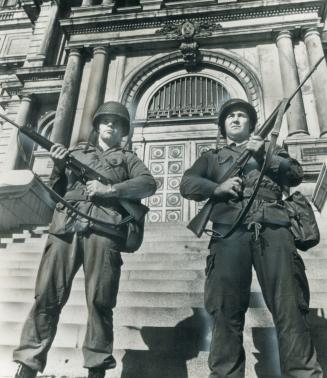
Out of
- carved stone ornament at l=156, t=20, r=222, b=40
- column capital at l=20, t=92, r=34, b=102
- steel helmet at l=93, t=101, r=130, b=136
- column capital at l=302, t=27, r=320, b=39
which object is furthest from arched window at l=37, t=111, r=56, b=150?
steel helmet at l=93, t=101, r=130, b=136

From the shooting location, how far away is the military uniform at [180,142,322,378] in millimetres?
2426

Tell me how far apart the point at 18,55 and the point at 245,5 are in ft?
39.4

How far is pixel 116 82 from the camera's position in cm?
1180

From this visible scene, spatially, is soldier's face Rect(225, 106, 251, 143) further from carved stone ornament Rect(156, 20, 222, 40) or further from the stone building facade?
carved stone ornament Rect(156, 20, 222, 40)

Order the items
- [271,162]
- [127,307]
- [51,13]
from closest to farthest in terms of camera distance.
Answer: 1. [271,162]
2. [127,307]
3. [51,13]

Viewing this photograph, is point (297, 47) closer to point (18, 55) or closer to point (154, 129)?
point (154, 129)

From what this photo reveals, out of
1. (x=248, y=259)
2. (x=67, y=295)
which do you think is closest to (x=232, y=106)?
(x=248, y=259)

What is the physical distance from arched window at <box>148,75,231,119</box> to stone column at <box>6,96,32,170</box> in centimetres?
515

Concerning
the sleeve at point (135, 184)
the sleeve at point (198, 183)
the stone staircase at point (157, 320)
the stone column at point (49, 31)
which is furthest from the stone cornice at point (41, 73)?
the sleeve at point (198, 183)

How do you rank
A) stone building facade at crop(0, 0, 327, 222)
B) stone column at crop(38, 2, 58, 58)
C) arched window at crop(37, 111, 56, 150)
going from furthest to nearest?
1. stone column at crop(38, 2, 58, 58)
2. arched window at crop(37, 111, 56, 150)
3. stone building facade at crop(0, 0, 327, 222)

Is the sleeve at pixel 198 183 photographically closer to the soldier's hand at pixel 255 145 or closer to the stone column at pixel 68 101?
the soldier's hand at pixel 255 145

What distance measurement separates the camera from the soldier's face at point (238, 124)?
3.39 metres

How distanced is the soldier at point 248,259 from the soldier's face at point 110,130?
0.83 m

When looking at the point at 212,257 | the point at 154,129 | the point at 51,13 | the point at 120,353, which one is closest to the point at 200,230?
the point at 212,257
